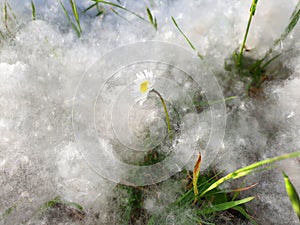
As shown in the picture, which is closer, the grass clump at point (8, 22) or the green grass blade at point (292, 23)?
the green grass blade at point (292, 23)

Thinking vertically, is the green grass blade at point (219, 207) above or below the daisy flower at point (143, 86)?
below

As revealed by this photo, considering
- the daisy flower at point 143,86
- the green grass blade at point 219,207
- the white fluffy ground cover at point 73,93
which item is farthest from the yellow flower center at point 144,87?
the green grass blade at point 219,207

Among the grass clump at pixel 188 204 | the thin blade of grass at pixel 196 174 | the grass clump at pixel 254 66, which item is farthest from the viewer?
the grass clump at pixel 254 66

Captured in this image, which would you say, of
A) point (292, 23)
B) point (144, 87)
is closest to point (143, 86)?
point (144, 87)

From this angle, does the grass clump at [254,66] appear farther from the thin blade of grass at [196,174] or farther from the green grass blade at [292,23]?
the thin blade of grass at [196,174]

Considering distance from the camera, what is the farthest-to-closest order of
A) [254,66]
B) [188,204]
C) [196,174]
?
[254,66], [188,204], [196,174]

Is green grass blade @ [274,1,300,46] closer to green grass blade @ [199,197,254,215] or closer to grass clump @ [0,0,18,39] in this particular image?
green grass blade @ [199,197,254,215]

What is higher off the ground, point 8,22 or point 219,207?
point 8,22

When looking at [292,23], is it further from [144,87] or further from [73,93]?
[73,93]
